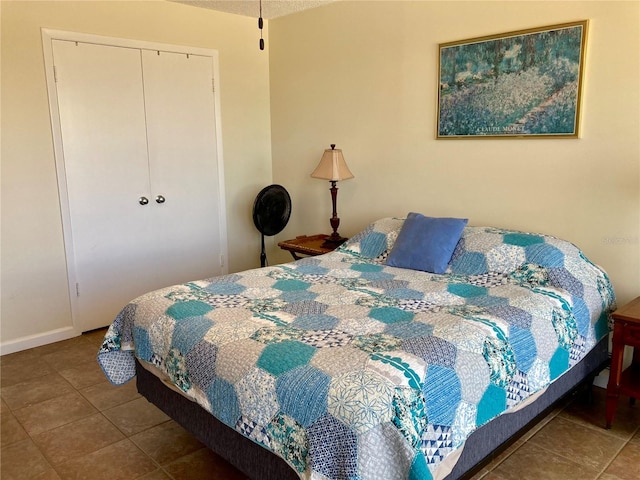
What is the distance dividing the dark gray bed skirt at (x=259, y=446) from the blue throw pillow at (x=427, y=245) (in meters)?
0.84

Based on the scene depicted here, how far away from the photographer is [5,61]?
10.5 ft

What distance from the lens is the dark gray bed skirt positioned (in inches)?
69.4

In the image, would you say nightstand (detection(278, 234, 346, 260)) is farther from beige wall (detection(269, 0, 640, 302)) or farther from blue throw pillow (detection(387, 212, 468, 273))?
blue throw pillow (detection(387, 212, 468, 273))

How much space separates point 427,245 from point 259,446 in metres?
1.56

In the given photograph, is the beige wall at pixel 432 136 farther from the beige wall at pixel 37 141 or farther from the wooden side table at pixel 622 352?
the beige wall at pixel 37 141

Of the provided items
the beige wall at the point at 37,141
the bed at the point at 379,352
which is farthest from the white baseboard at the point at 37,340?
the bed at the point at 379,352

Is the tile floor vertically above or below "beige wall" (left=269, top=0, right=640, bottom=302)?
below

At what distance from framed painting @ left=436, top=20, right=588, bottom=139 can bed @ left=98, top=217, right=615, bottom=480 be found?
2.09ft

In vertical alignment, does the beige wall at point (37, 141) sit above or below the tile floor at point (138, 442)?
above

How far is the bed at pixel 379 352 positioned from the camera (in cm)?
152

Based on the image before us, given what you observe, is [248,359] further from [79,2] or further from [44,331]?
[79,2]

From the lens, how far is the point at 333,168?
144 inches

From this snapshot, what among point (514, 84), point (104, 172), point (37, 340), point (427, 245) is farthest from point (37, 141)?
point (514, 84)

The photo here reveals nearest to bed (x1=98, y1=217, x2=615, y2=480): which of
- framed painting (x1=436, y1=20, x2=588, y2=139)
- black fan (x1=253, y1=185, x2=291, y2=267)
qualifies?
framed painting (x1=436, y1=20, x2=588, y2=139)
